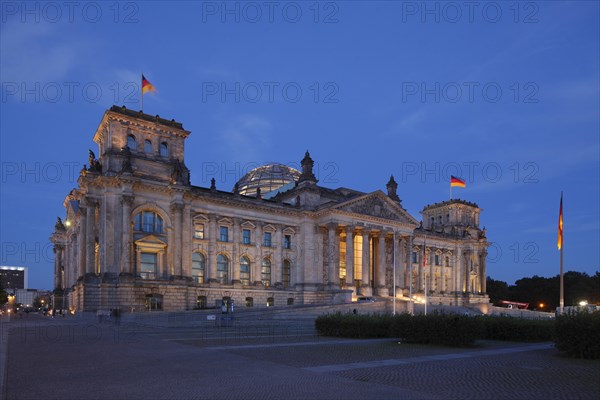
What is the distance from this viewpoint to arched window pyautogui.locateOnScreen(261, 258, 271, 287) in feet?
240

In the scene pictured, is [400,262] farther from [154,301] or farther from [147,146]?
[147,146]

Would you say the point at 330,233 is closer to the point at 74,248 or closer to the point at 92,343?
the point at 74,248

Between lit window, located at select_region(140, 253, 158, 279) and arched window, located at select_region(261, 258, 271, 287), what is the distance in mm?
16749

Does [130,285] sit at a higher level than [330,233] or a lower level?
lower

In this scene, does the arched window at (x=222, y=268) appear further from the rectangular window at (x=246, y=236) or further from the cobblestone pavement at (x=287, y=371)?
the cobblestone pavement at (x=287, y=371)

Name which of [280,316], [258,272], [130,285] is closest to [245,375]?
[280,316]

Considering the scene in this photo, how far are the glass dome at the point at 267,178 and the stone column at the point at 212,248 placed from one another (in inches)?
1128

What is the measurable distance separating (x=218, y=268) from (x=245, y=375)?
5337cm

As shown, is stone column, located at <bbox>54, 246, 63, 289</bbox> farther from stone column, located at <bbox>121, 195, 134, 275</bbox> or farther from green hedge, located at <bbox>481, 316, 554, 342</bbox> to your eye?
green hedge, located at <bbox>481, 316, 554, 342</bbox>

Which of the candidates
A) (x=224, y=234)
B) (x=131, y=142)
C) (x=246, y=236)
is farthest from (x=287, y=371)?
(x=246, y=236)

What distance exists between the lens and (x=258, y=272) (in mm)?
71938

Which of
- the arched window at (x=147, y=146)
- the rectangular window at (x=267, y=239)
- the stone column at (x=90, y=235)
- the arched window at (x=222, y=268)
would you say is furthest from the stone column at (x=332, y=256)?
the stone column at (x=90, y=235)

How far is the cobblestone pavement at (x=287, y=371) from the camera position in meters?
13.6

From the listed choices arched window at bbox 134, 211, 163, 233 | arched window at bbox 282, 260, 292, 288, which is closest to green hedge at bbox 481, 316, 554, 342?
arched window at bbox 134, 211, 163, 233
